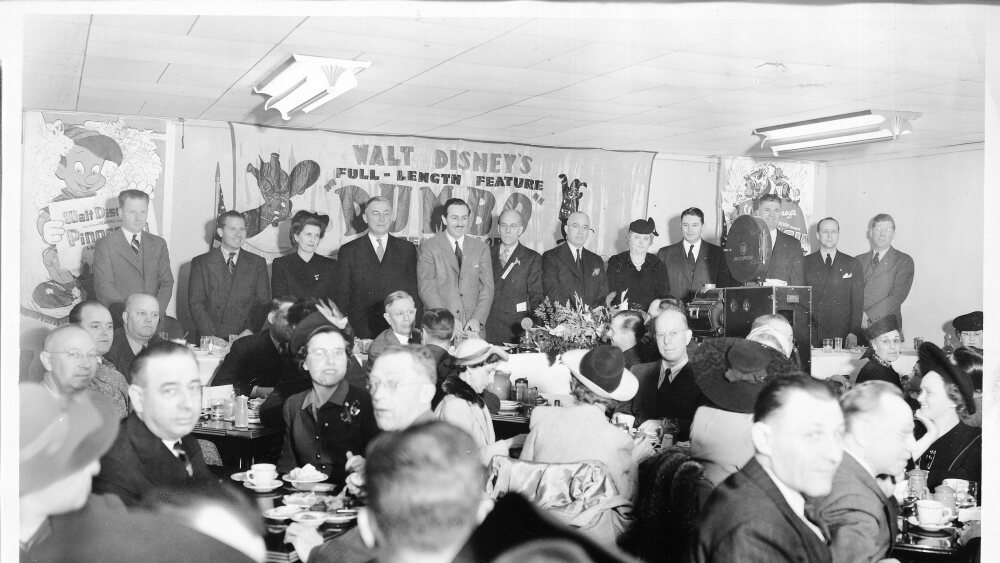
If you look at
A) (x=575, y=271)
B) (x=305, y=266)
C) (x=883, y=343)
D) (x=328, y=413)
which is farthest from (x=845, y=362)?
(x=305, y=266)

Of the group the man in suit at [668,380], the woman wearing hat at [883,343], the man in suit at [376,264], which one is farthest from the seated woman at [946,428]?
the man in suit at [376,264]

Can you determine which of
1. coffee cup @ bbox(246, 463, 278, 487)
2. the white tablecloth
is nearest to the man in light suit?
coffee cup @ bbox(246, 463, 278, 487)

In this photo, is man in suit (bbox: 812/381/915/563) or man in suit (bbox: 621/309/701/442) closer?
man in suit (bbox: 812/381/915/563)

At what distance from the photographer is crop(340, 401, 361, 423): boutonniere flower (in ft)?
12.3

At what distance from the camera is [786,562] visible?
2.49 m

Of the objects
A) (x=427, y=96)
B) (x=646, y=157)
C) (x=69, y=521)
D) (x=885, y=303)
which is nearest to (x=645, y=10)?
(x=646, y=157)

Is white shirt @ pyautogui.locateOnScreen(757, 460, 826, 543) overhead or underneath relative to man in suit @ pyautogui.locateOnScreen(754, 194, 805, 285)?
underneath

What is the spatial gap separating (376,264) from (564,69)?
164cm

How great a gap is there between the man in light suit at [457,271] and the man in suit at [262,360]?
83cm

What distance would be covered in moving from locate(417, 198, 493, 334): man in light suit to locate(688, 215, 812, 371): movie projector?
1216mm

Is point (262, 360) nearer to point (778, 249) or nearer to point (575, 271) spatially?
point (575, 271)

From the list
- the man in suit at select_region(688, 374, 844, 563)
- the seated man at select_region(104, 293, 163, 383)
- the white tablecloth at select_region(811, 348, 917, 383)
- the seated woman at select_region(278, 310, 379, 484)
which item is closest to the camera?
the man in suit at select_region(688, 374, 844, 563)

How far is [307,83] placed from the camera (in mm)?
4445

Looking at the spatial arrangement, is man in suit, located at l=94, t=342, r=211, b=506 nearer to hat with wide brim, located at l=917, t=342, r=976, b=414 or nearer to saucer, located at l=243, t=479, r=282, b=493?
saucer, located at l=243, t=479, r=282, b=493
